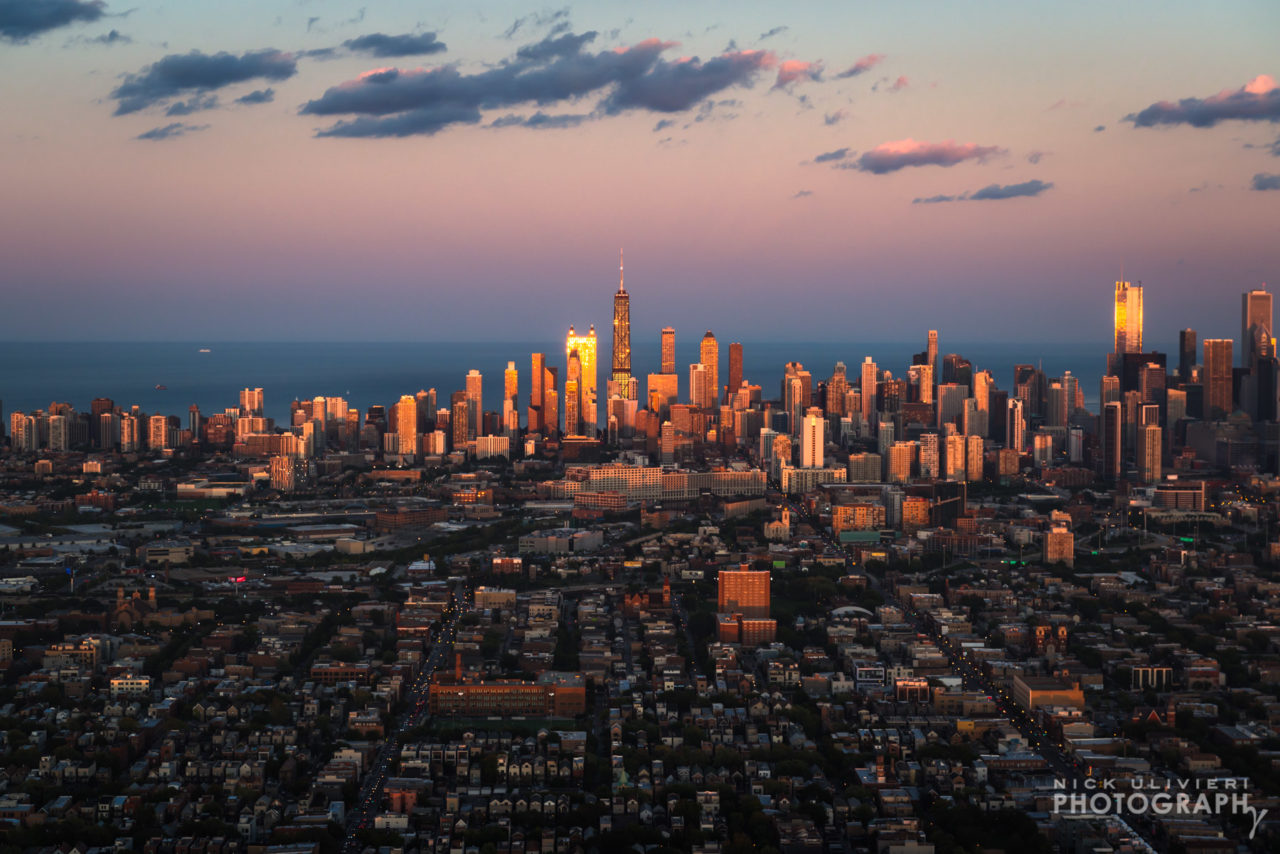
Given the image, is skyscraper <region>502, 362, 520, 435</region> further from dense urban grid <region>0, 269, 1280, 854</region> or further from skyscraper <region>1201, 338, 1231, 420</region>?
skyscraper <region>1201, 338, 1231, 420</region>

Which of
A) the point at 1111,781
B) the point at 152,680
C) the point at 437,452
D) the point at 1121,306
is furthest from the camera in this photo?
the point at 1121,306

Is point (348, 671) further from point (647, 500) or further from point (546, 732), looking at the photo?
point (647, 500)

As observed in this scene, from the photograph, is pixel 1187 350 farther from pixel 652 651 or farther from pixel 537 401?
pixel 652 651

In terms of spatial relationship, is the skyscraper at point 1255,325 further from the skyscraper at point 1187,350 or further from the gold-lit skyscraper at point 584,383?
the gold-lit skyscraper at point 584,383

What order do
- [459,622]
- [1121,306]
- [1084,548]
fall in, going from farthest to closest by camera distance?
[1121,306], [1084,548], [459,622]

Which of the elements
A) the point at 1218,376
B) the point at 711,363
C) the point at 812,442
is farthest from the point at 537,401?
the point at 1218,376

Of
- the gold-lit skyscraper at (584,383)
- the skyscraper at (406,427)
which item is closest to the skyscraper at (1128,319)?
the gold-lit skyscraper at (584,383)

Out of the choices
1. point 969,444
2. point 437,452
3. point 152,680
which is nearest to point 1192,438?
point 969,444
